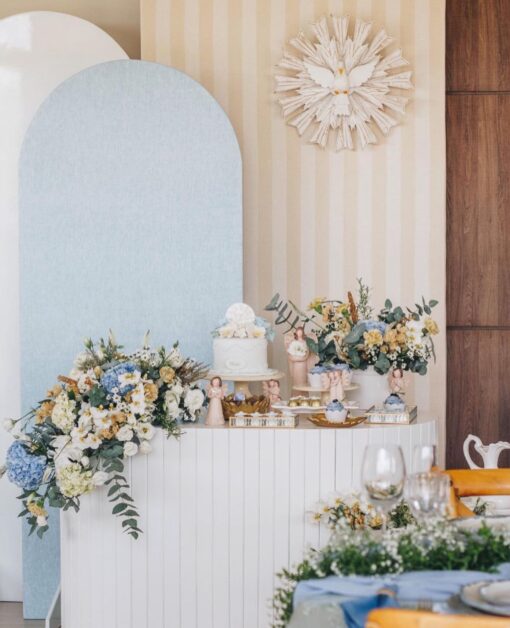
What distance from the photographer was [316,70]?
421 centimetres

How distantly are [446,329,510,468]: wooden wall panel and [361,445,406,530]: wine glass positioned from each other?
2.77 m

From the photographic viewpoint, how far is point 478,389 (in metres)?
4.68

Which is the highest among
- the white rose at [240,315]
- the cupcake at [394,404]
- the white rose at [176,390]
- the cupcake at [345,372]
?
the white rose at [240,315]

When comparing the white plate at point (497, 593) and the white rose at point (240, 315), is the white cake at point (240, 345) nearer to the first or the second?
the white rose at point (240, 315)

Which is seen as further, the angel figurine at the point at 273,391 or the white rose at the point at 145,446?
the angel figurine at the point at 273,391

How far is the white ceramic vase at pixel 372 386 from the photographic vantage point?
3340 millimetres

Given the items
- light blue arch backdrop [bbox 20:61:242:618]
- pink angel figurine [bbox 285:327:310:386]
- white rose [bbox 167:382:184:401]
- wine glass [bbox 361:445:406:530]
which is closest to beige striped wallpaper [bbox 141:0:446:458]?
light blue arch backdrop [bbox 20:61:242:618]

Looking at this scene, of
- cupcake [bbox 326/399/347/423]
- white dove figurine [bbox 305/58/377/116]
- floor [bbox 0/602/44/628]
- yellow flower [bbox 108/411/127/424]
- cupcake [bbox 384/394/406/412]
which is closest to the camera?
yellow flower [bbox 108/411/127/424]

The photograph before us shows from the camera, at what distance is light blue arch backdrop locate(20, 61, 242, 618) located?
3.84 metres

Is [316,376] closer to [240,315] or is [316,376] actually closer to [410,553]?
[240,315]

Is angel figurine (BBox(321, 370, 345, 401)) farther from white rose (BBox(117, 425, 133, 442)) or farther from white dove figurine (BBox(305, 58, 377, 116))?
white dove figurine (BBox(305, 58, 377, 116))

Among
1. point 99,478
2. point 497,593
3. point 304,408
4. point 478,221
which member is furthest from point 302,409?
point 478,221

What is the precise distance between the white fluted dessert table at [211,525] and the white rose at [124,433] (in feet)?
0.42

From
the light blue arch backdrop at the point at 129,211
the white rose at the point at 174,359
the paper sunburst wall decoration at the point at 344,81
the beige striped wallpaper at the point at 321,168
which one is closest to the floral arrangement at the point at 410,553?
the white rose at the point at 174,359
